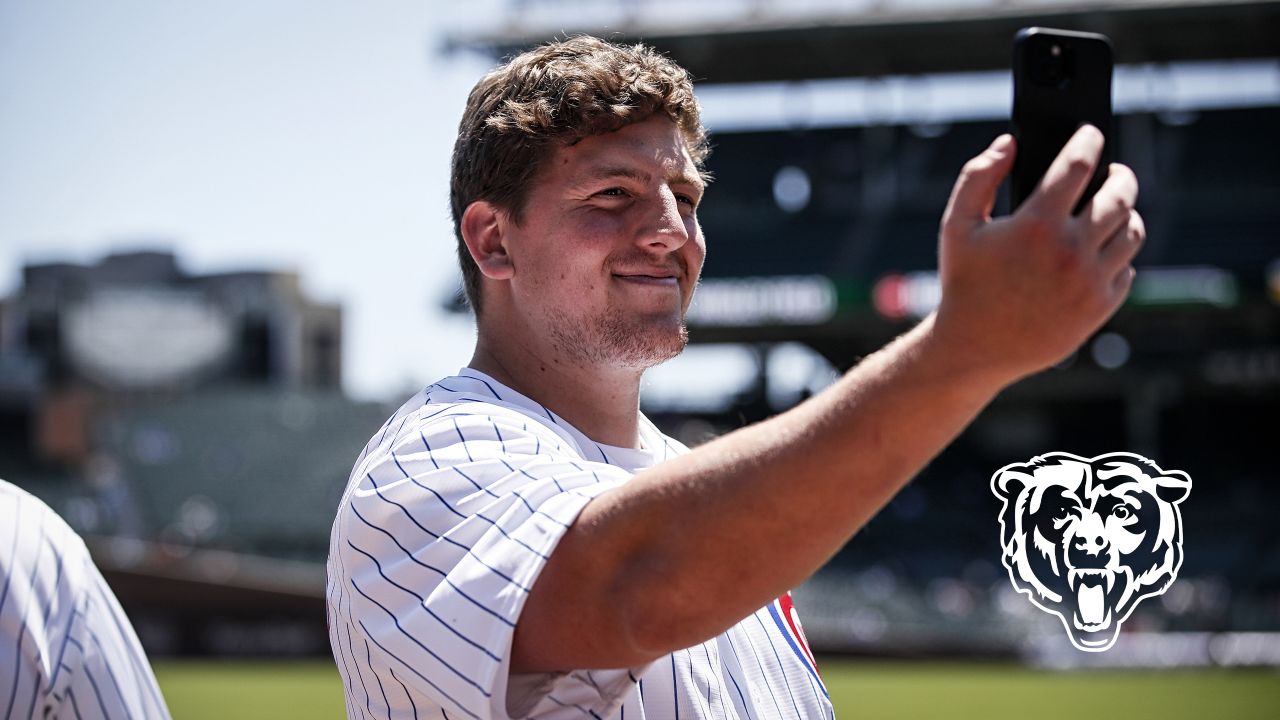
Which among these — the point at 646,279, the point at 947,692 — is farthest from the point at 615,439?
the point at 947,692

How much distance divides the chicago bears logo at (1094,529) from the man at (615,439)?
1.11 feet

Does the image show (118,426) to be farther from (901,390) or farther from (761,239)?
(901,390)

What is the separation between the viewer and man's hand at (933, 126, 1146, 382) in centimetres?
95

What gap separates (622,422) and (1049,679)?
15553 mm

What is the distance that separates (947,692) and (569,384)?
13.8 m

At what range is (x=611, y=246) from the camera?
61.6 inches

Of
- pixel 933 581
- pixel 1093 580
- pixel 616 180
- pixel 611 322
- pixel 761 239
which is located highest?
pixel 616 180

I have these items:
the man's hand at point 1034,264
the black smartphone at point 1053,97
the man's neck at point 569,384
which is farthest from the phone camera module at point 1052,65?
the man's neck at point 569,384

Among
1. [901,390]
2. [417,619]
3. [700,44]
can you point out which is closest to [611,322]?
[417,619]

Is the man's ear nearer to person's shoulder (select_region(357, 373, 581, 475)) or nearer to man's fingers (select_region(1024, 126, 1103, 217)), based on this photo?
person's shoulder (select_region(357, 373, 581, 475))

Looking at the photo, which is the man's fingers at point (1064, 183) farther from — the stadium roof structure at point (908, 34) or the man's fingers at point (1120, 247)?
the stadium roof structure at point (908, 34)

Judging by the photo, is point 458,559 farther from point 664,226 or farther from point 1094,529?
point 1094,529

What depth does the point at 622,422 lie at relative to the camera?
1756mm

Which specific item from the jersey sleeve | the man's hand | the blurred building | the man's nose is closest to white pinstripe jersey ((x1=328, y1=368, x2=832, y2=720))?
the jersey sleeve
